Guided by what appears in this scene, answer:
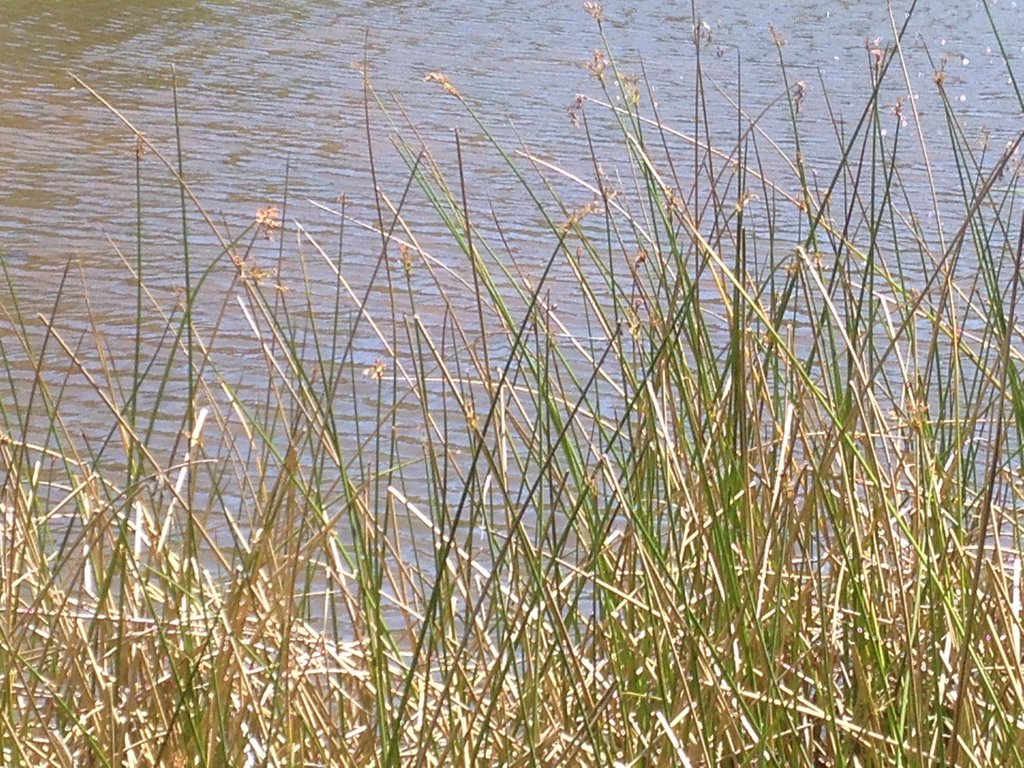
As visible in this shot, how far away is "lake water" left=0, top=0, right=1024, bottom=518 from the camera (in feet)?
11.1

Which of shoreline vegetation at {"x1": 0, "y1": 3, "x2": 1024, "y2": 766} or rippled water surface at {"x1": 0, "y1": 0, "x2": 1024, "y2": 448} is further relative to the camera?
rippled water surface at {"x1": 0, "y1": 0, "x2": 1024, "y2": 448}

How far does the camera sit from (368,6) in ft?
23.1

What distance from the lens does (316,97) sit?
16.2 feet

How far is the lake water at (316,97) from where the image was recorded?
134 inches

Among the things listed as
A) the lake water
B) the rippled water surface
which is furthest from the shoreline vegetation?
the rippled water surface

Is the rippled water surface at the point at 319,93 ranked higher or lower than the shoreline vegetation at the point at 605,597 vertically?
lower

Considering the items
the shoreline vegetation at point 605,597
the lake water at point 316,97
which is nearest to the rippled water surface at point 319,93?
the lake water at point 316,97

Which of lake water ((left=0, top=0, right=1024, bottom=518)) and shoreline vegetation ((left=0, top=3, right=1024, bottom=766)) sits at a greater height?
shoreline vegetation ((left=0, top=3, right=1024, bottom=766))

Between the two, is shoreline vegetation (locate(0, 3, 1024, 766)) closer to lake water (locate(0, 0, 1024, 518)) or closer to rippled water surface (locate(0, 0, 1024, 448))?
lake water (locate(0, 0, 1024, 518))

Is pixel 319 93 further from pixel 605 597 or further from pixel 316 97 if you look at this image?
pixel 605 597

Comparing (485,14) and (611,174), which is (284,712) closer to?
(611,174)

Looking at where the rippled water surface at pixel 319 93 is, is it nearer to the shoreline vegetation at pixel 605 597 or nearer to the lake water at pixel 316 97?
the lake water at pixel 316 97

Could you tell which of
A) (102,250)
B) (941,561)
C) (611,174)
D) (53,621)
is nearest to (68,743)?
(53,621)

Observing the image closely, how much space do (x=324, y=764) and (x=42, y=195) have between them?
2.83 metres
